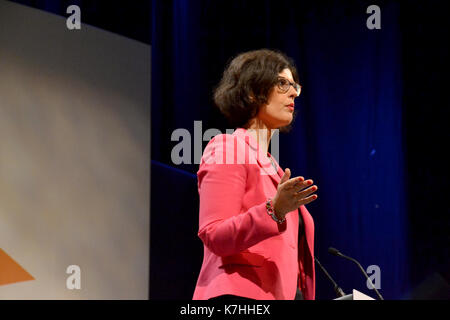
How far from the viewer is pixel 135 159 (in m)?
2.90

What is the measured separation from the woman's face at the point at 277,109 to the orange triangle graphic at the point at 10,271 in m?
1.36

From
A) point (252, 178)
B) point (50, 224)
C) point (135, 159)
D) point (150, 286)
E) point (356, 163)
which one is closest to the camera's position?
point (252, 178)

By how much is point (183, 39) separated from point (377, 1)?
1352 mm

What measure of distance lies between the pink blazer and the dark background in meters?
1.90

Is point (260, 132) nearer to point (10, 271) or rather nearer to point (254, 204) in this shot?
Result: point (254, 204)

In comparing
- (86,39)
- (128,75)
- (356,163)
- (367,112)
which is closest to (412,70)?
(367,112)

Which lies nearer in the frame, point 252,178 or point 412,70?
point 252,178

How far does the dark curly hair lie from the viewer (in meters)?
1.52

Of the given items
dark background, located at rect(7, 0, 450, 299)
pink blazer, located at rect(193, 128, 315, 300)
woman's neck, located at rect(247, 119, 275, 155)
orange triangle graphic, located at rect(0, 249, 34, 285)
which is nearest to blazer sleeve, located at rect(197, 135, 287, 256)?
pink blazer, located at rect(193, 128, 315, 300)

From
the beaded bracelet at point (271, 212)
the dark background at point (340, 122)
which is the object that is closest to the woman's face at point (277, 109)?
the beaded bracelet at point (271, 212)

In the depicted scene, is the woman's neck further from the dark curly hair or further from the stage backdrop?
the stage backdrop

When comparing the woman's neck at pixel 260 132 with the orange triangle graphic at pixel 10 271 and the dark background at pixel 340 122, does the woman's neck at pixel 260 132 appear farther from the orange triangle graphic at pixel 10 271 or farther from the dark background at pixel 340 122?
the dark background at pixel 340 122

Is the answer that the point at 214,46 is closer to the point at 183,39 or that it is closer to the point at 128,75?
the point at 183,39

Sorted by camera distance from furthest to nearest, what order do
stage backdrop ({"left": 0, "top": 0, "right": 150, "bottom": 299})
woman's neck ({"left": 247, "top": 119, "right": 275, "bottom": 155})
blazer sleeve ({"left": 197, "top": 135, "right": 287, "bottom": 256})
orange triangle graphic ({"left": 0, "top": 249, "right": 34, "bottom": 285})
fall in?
stage backdrop ({"left": 0, "top": 0, "right": 150, "bottom": 299}) < orange triangle graphic ({"left": 0, "top": 249, "right": 34, "bottom": 285}) < woman's neck ({"left": 247, "top": 119, "right": 275, "bottom": 155}) < blazer sleeve ({"left": 197, "top": 135, "right": 287, "bottom": 256})
